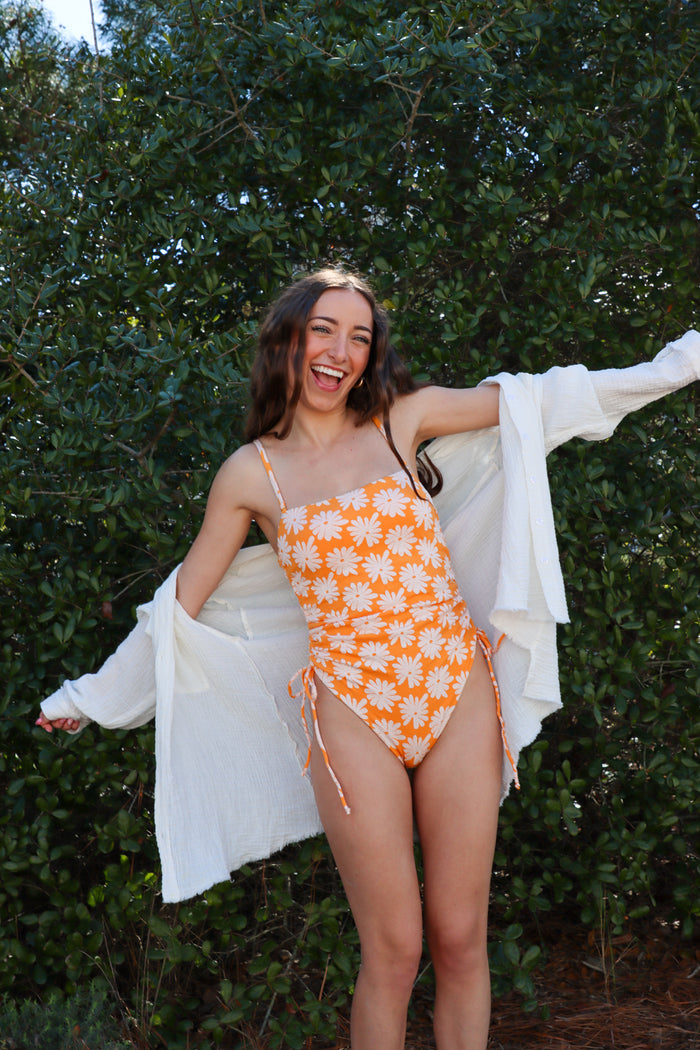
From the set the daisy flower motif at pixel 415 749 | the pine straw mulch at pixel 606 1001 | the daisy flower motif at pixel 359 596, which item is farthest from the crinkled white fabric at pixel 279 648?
the pine straw mulch at pixel 606 1001

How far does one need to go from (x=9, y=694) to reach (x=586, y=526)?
73.8 inches

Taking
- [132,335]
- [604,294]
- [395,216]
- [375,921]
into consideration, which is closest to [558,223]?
[604,294]

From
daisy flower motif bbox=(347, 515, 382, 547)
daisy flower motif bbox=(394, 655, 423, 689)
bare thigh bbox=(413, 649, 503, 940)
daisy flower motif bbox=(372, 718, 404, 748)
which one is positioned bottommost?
bare thigh bbox=(413, 649, 503, 940)

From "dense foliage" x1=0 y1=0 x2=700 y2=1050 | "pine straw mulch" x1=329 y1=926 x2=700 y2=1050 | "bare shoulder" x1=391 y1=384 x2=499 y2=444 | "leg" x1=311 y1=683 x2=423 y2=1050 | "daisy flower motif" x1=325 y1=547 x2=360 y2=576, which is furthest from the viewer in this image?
"pine straw mulch" x1=329 y1=926 x2=700 y2=1050

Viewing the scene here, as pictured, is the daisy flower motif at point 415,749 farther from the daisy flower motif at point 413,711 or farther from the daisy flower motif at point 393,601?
the daisy flower motif at point 393,601

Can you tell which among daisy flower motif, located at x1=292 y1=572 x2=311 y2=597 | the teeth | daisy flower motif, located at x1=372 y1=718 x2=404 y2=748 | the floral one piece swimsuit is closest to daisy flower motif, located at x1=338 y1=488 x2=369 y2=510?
the floral one piece swimsuit

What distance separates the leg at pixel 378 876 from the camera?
8.09 feet

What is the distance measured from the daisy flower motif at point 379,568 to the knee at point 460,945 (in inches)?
33.9

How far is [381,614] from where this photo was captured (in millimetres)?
2566

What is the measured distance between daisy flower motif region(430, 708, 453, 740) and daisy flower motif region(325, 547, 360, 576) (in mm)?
407

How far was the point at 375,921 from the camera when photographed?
248cm

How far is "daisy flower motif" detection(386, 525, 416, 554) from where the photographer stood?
2592 mm

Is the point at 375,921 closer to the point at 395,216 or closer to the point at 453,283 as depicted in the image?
the point at 453,283

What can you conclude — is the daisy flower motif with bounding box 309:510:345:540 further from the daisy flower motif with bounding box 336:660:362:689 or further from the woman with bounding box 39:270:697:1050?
the daisy flower motif with bounding box 336:660:362:689
